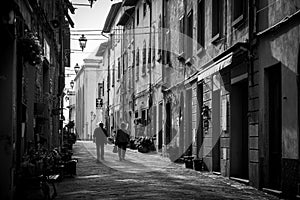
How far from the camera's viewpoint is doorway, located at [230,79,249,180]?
15688 millimetres

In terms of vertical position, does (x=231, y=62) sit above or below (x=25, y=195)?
above

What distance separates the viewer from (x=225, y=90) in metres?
16.6

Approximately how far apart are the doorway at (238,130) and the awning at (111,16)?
98.2 ft

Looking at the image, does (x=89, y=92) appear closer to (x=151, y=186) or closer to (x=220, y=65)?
(x=220, y=65)

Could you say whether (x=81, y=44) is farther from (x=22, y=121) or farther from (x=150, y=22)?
(x=22, y=121)

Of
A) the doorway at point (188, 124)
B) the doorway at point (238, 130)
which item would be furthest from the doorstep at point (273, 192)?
the doorway at point (188, 124)

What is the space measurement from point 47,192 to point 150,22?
74.5 ft

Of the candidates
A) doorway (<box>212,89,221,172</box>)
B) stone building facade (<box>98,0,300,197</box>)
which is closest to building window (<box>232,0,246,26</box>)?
stone building facade (<box>98,0,300,197</box>)

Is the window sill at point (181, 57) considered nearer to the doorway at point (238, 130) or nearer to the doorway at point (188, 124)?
the doorway at point (188, 124)

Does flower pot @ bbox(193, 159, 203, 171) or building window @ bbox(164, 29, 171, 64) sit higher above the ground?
building window @ bbox(164, 29, 171, 64)

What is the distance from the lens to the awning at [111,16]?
150ft

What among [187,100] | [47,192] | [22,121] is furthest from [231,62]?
[187,100]

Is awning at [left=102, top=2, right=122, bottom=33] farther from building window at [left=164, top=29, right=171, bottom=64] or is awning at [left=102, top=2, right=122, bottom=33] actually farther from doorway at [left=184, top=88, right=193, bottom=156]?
doorway at [left=184, top=88, right=193, bottom=156]

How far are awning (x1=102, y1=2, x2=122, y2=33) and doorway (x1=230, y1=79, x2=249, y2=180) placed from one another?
98.2ft
